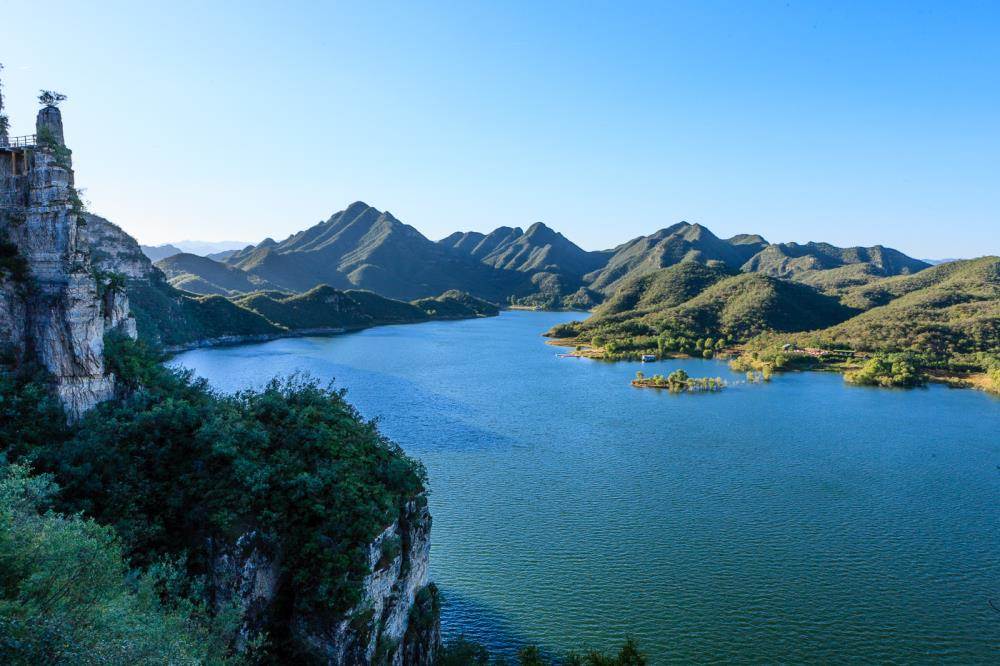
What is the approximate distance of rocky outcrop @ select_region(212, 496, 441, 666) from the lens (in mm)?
16281

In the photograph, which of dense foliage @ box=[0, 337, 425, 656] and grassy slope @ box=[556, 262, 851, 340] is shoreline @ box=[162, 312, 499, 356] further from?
dense foliage @ box=[0, 337, 425, 656]

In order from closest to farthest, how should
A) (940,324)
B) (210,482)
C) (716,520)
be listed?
(210,482) → (716,520) → (940,324)

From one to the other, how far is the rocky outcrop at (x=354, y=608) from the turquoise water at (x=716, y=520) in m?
3.51

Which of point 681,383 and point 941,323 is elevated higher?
point 941,323

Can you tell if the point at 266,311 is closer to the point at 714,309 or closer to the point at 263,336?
the point at 263,336

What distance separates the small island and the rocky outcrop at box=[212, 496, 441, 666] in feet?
171

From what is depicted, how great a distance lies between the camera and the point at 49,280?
19219 millimetres

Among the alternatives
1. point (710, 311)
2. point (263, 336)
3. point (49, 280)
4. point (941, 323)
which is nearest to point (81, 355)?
point (49, 280)

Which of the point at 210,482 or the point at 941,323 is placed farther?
the point at 941,323

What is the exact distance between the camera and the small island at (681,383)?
6775 centimetres

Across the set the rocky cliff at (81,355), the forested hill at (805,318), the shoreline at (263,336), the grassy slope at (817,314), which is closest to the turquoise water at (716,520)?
the rocky cliff at (81,355)

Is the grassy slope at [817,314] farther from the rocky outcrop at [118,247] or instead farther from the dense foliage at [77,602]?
the dense foliage at [77,602]

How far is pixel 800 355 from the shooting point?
8662 cm

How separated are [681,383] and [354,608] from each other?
2301 inches
